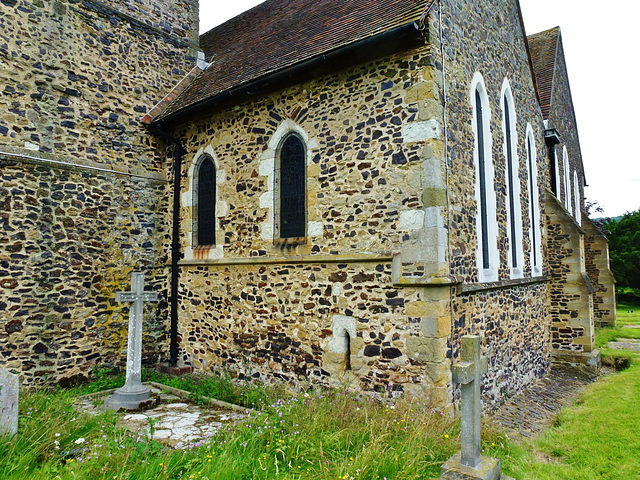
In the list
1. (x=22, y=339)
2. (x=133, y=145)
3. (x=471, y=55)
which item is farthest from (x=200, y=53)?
(x=22, y=339)

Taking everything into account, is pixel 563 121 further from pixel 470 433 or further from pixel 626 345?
pixel 470 433

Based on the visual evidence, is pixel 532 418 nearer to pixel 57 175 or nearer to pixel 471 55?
pixel 471 55

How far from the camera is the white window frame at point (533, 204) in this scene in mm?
11609

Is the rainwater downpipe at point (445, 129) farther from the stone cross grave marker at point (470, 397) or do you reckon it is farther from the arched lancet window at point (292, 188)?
the arched lancet window at point (292, 188)

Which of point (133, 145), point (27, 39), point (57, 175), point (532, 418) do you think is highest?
point (27, 39)

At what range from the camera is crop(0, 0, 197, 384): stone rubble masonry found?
8.23 m

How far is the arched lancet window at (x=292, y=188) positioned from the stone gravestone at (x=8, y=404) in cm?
464

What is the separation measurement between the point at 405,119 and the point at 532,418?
230 inches

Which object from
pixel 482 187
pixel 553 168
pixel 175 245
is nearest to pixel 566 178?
pixel 553 168

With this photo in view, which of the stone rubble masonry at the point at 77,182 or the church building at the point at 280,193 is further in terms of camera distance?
the stone rubble masonry at the point at 77,182

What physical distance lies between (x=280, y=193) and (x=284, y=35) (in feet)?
13.1

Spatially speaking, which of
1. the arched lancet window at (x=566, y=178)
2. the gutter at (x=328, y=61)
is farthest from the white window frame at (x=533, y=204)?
the gutter at (x=328, y=61)

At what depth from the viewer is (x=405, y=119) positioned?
22.2 feet

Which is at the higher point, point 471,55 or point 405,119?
point 471,55
